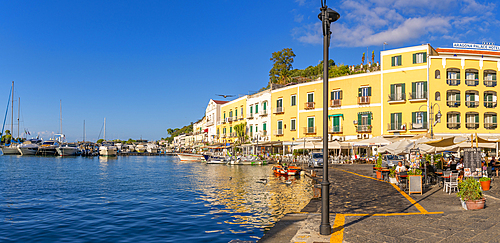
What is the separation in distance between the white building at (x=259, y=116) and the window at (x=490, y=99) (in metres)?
27.3

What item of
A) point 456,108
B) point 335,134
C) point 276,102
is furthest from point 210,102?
point 456,108

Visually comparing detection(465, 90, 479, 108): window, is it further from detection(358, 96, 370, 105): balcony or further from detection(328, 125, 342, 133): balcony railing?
detection(328, 125, 342, 133): balcony railing

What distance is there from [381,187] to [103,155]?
91.7 m

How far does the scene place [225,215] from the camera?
43.9 ft

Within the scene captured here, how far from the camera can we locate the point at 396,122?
124 ft

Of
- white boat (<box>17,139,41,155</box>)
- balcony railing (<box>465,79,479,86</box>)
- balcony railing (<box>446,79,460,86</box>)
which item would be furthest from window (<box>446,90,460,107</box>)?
white boat (<box>17,139,41,155</box>)

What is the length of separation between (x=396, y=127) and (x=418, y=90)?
4460 millimetres

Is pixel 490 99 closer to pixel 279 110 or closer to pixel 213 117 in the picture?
pixel 279 110

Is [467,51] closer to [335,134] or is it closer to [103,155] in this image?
[335,134]

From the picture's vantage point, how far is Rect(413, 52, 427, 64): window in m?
36.3

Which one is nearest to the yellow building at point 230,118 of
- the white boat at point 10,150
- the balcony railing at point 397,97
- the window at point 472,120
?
the balcony railing at point 397,97

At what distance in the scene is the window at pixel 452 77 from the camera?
36.3m

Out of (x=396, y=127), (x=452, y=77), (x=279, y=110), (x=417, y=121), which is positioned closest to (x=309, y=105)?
(x=279, y=110)

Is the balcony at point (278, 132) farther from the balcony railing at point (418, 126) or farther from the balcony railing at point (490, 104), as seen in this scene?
the balcony railing at point (490, 104)
